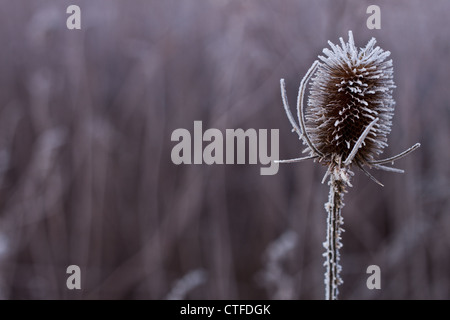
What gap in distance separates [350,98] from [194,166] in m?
1.26

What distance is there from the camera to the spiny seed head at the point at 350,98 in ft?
2.28

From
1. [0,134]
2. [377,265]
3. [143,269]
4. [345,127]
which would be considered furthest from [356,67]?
[0,134]

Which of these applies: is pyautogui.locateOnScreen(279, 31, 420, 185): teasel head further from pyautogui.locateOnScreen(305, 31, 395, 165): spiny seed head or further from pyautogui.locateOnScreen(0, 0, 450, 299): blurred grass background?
pyautogui.locateOnScreen(0, 0, 450, 299): blurred grass background

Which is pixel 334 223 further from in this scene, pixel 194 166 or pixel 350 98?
pixel 194 166

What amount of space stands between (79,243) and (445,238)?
149 cm

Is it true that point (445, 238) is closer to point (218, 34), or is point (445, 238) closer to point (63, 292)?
point (218, 34)

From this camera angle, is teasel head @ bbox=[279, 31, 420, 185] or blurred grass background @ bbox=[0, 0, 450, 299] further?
blurred grass background @ bbox=[0, 0, 450, 299]

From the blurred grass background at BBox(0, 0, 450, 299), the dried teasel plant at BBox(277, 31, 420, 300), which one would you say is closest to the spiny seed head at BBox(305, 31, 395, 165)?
the dried teasel plant at BBox(277, 31, 420, 300)

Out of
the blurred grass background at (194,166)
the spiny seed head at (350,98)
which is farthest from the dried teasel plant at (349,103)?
the blurred grass background at (194,166)

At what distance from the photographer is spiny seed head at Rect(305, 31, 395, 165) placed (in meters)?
0.70

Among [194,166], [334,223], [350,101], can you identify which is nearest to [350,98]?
[350,101]

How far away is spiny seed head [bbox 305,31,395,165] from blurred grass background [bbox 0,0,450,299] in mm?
863

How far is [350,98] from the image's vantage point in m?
0.73

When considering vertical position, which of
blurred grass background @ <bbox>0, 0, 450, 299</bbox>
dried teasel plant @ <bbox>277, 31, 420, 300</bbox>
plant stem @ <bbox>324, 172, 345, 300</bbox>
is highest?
blurred grass background @ <bbox>0, 0, 450, 299</bbox>
